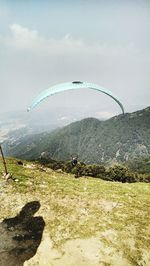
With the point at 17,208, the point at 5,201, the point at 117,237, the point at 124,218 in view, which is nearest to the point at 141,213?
the point at 124,218

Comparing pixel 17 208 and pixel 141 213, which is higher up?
pixel 17 208

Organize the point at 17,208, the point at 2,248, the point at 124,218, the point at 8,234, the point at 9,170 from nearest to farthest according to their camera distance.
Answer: the point at 2,248 < the point at 8,234 < the point at 124,218 < the point at 17,208 < the point at 9,170

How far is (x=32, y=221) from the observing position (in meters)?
16.9

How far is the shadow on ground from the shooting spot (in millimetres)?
13250

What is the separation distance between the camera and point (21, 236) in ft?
49.9

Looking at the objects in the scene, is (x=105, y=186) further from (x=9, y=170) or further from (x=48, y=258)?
(x=48, y=258)

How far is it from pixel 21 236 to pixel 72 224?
2.97 metres

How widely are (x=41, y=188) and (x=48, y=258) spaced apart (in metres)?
9.33

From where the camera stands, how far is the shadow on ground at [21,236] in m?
13.2

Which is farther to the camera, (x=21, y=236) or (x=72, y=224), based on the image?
(x=72, y=224)

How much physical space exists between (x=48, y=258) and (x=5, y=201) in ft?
25.2

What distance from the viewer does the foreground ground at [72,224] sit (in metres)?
13.2

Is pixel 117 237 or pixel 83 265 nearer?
pixel 83 265

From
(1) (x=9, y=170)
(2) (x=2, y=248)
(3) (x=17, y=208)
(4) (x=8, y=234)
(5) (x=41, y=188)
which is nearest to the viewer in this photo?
(2) (x=2, y=248)
